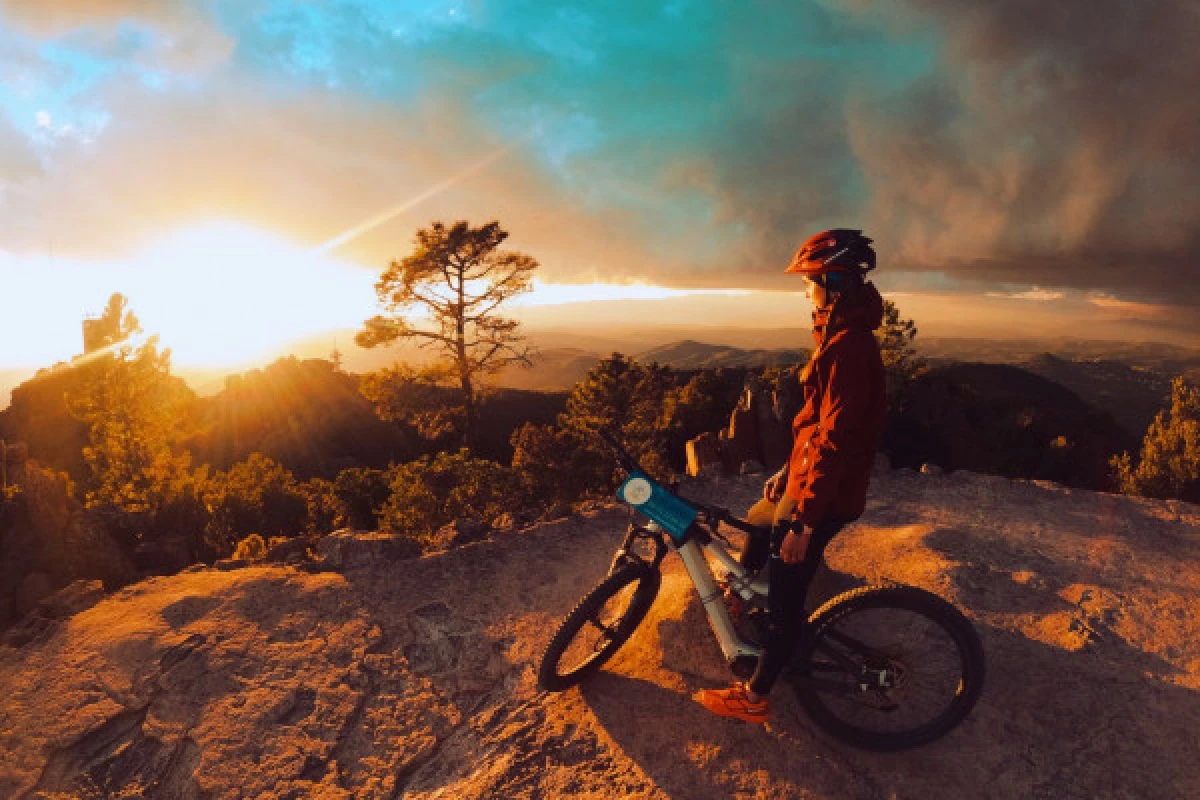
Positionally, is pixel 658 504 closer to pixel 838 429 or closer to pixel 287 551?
pixel 838 429

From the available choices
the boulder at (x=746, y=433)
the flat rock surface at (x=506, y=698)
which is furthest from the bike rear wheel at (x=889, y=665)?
the boulder at (x=746, y=433)

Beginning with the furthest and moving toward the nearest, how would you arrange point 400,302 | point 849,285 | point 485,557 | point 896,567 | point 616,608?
point 400,302, point 485,557, point 896,567, point 616,608, point 849,285

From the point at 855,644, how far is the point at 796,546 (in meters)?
1.07

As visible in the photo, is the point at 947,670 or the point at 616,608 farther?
the point at 616,608

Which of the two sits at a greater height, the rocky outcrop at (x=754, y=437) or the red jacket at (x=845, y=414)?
the red jacket at (x=845, y=414)

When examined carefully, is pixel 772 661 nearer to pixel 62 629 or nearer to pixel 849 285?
pixel 849 285

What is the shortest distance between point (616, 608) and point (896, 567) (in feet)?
15.1

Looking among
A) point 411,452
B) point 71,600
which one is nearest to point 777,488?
point 71,600

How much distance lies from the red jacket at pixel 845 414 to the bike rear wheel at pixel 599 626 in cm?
165

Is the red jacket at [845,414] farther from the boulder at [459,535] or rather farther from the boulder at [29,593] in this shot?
the boulder at [29,593]

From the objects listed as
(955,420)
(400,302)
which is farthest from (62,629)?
(955,420)

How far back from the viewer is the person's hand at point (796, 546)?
11.3 ft

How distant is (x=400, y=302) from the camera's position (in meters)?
24.0

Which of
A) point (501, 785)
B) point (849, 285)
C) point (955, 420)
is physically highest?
point (849, 285)
